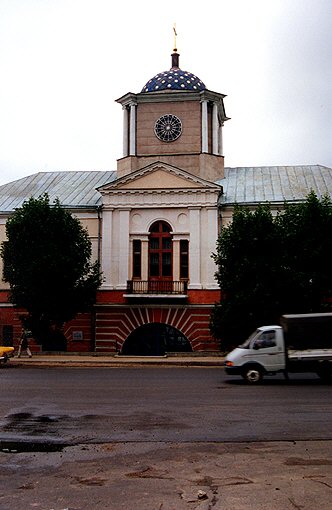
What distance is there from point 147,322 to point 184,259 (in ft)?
14.3

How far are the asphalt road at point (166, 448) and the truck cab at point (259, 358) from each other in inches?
78.4

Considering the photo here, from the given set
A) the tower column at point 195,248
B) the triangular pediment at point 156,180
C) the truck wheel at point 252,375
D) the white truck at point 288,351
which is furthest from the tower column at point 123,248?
the truck wheel at point 252,375

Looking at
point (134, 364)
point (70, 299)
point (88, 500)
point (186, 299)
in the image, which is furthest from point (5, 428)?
point (186, 299)

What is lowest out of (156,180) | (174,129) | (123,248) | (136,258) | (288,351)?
(288,351)

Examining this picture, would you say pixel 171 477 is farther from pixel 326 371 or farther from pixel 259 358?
pixel 326 371

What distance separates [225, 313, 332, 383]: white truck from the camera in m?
20.7

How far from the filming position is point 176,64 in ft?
144

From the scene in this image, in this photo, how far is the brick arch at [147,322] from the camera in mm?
35688

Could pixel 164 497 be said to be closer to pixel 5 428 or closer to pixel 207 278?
pixel 5 428

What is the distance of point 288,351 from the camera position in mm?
21016

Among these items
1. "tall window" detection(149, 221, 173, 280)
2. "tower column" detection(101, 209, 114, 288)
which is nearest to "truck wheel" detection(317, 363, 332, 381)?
Answer: "tall window" detection(149, 221, 173, 280)

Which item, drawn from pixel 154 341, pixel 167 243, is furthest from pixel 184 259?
pixel 154 341

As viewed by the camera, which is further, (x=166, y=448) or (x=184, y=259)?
(x=184, y=259)

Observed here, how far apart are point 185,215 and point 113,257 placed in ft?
16.4
